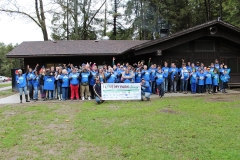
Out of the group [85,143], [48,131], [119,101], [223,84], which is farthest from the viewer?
[223,84]

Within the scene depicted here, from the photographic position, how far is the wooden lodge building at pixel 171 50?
15.5 metres

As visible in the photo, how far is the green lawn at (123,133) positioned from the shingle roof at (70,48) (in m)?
9.00

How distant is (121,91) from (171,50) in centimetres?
639

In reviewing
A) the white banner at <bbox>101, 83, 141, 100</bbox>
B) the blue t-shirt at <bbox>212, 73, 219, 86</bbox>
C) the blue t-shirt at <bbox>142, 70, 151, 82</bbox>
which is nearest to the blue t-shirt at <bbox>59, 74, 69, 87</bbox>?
the white banner at <bbox>101, 83, 141, 100</bbox>

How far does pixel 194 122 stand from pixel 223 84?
8.12m

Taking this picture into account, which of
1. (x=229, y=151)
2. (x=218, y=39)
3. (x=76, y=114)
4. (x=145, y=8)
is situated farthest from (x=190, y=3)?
(x=229, y=151)

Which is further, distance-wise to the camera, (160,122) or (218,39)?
(218,39)

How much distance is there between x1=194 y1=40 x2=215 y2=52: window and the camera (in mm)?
16766

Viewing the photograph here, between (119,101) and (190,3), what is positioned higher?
(190,3)

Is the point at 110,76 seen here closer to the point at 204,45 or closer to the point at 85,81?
the point at 85,81

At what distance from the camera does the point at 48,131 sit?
684 centimetres

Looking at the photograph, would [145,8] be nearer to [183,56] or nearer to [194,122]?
[183,56]

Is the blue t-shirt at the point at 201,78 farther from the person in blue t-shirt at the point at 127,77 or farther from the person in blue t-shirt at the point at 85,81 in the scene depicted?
the person in blue t-shirt at the point at 85,81

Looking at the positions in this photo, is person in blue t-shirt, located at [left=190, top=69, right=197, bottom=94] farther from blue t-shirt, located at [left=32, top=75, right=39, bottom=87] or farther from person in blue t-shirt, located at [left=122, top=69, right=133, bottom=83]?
blue t-shirt, located at [left=32, top=75, right=39, bottom=87]
